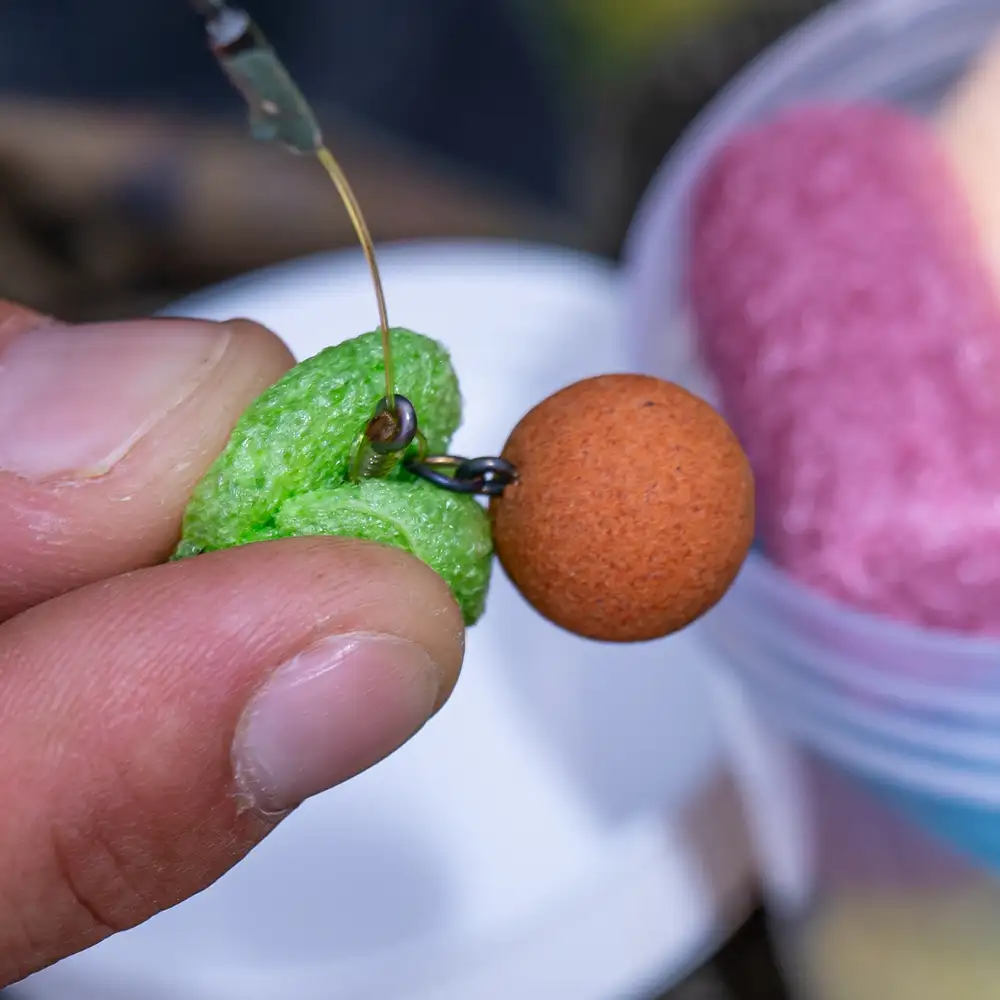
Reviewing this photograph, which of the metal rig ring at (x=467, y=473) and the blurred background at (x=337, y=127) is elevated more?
the metal rig ring at (x=467, y=473)

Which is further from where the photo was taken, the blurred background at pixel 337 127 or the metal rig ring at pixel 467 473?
the blurred background at pixel 337 127

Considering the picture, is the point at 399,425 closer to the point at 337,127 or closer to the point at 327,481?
the point at 327,481

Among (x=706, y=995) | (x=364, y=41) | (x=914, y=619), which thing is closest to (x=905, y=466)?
(x=914, y=619)

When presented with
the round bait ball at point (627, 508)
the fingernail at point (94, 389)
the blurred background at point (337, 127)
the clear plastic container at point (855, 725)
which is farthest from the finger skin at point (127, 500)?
the blurred background at point (337, 127)

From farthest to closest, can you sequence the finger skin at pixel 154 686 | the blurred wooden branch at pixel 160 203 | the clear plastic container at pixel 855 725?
the blurred wooden branch at pixel 160 203 < the clear plastic container at pixel 855 725 < the finger skin at pixel 154 686

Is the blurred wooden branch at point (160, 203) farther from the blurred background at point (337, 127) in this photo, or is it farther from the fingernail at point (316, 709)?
the fingernail at point (316, 709)

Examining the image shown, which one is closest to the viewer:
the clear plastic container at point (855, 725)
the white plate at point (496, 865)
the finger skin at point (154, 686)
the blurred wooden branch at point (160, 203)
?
the finger skin at point (154, 686)

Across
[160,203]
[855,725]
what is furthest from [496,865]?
[160,203]

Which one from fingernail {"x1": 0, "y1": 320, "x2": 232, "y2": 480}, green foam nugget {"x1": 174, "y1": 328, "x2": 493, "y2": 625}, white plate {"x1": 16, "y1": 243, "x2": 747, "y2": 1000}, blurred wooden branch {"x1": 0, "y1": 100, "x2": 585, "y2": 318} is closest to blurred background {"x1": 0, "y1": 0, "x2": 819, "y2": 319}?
blurred wooden branch {"x1": 0, "y1": 100, "x2": 585, "y2": 318}
